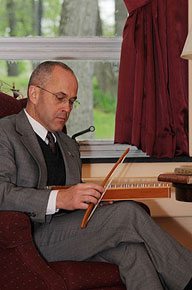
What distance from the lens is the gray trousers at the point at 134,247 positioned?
8.36ft

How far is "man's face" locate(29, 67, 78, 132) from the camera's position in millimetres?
2959

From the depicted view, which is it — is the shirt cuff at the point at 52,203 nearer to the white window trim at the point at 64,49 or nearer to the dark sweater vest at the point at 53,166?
the dark sweater vest at the point at 53,166

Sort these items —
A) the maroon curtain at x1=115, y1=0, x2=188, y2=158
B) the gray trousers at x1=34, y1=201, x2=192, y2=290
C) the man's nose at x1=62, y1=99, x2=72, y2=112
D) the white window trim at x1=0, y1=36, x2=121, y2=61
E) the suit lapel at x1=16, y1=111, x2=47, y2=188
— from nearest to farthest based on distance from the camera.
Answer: the gray trousers at x1=34, y1=201, x2=192, y2=290, the suit lapel at x1=16, y1=111, x2=47, y2=188, the man's nose at x1=62, y1=99, x2=72, y2=112, the maroon curtain at x1=115, y1=0, x2=188, y2=158, the white window trim at x1=0, y1=36, x2=121, y2=61

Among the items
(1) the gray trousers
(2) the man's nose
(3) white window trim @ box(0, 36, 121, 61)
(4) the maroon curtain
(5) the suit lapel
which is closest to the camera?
(1) the gray trousers

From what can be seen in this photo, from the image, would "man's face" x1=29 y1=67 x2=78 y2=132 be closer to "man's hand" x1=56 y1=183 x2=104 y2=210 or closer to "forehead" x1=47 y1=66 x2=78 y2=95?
"forehead" x1=47 y1=66 x2=78 y2=95

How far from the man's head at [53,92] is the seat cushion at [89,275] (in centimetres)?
66

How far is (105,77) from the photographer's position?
4.07 m

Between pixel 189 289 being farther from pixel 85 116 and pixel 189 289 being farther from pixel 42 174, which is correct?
pixel 85 116

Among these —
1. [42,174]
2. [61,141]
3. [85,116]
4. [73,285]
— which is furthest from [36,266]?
[85,116]

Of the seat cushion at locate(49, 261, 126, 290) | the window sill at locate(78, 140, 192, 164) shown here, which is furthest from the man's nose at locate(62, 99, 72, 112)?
the window sill at locate(78, 140, 192, 164)

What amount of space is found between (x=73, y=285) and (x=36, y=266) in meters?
0.15

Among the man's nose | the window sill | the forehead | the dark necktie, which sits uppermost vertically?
the forehead

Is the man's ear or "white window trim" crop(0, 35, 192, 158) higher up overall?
"white window trim" crop(0, 35, 192, 158)

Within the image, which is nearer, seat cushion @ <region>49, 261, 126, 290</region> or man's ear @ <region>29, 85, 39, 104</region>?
seat cushion @ <region>49, 261, 126, 290</region>
